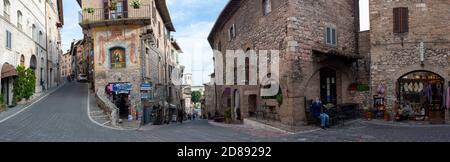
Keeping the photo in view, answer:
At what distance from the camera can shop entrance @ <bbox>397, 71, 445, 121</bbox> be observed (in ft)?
50.1

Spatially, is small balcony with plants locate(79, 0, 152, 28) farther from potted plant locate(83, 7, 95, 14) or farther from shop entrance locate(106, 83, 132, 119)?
shop entrance locate(106, 83, 132, 119)

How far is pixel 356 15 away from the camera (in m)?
17.4

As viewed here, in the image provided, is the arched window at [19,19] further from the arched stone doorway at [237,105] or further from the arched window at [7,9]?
the arched stone doorway at [237,105]

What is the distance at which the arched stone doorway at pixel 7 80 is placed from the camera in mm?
19000

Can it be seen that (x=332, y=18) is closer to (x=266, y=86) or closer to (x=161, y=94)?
(x=266, y=86)

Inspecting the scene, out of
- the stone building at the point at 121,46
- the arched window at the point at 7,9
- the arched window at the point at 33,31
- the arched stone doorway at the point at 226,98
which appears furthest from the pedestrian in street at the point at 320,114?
the arched window at the point at 33,31

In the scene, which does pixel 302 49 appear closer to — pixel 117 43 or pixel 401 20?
pixel 401 20

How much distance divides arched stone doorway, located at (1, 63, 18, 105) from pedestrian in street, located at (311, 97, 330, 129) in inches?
665

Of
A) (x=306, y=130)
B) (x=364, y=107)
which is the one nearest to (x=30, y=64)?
(x=306, y=130)

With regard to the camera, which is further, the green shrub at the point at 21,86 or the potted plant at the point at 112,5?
the potted plant at the point at 112,5

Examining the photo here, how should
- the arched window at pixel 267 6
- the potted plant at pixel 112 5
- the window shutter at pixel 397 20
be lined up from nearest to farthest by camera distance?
the window shutter at pixel 397 20
the arched window at pixel 267 6
the potted plant at pixel 112 5

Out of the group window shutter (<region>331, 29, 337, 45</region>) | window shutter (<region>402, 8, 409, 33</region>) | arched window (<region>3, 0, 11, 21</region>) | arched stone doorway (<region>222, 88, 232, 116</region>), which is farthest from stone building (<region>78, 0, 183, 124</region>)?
window shutter (<region>402, 8, 409, 33</region>)

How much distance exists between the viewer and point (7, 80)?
68.0 ft

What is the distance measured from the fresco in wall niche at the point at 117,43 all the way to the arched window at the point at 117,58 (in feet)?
0.67
